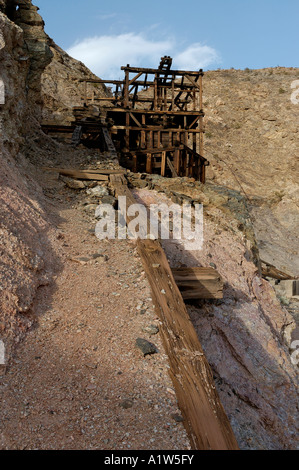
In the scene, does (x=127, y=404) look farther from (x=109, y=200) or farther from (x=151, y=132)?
(x=151, y=132)

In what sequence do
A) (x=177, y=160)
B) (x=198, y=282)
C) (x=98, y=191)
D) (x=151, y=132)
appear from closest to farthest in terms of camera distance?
(x=198, y=282) < (x=98, y=191) < (x=177, y=160) < (x=151, y=132)

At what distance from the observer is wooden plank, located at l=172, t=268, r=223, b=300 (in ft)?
14.5

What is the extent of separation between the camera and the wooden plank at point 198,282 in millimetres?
4434

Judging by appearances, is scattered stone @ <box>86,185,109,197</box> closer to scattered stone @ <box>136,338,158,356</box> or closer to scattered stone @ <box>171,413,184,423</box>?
scattered stone @ <box>136,338,158,356</box>

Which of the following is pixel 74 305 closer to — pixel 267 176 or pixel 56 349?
pixel 56 349

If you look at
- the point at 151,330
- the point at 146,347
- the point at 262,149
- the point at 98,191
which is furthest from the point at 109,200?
the point at 262,149

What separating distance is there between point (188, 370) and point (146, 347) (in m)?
0.41

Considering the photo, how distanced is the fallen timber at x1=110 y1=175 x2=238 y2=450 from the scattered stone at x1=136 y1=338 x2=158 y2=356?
0.39ft

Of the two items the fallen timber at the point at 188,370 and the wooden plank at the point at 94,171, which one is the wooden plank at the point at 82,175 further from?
the fallen timber at the point at 188,370

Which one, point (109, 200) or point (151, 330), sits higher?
point (109, 200)

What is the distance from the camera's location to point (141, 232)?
5027mm

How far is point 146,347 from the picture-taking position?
2.96 meters

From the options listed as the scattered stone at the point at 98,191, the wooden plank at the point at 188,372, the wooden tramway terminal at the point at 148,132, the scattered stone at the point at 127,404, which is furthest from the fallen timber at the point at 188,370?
the wooden tramway terminal at the point at 148,132

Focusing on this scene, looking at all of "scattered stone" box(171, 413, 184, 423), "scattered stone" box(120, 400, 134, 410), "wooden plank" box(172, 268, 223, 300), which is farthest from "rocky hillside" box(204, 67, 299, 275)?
"scattered stone" box(120, 400, 134, 410)
